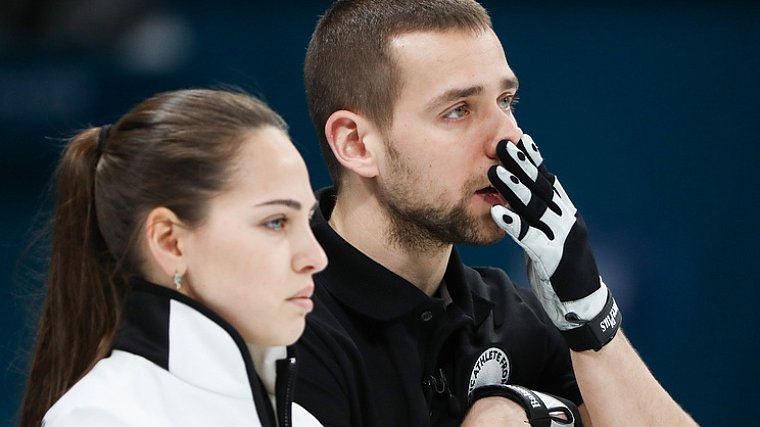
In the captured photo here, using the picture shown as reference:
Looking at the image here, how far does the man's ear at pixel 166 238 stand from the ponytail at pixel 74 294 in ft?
0.32

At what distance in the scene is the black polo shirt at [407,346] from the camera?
2.17 meters

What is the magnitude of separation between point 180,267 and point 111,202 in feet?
0.47

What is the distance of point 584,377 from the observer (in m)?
2.29

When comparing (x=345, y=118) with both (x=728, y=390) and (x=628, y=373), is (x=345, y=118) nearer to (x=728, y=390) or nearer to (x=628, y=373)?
(x=628, y=373)

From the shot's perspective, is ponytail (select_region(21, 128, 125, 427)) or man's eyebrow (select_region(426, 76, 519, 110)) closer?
ponytail (select_region(21, 128, 125, 427))

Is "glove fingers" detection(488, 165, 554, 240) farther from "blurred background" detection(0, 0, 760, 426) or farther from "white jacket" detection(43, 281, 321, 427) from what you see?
"blurred background" detection(0, 0, 760, 426)

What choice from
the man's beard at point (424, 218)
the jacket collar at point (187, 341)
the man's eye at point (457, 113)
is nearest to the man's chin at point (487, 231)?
the man's beard at point (424, 218)

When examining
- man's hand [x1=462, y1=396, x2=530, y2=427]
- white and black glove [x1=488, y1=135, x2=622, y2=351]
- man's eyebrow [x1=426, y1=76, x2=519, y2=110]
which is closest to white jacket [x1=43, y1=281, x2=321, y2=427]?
man's hand [x1=462, y1=396, x2=530, y2=427]

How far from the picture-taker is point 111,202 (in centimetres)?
164

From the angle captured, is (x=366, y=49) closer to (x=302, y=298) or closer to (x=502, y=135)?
(x=502, y=135)

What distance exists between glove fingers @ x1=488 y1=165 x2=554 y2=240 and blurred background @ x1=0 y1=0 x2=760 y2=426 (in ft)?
4.78

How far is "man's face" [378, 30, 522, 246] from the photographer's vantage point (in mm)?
2309

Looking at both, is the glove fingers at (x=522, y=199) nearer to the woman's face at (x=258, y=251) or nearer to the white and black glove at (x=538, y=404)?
the white and black glove at (x=538, y=404)

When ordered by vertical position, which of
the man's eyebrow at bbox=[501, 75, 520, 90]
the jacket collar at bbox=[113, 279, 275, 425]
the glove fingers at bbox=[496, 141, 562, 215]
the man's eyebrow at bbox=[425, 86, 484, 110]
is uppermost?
the man's eyebrow at bbox=[501, 75, 520, 90]
